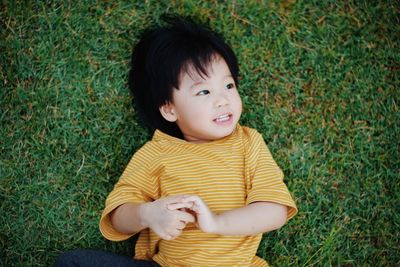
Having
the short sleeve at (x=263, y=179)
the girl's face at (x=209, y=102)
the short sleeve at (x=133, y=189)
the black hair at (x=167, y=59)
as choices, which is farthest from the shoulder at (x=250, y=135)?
the short sleeve at (x=133, y=189)

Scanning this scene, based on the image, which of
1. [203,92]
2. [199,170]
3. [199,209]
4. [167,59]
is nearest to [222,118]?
[203,92]

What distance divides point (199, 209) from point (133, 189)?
1.37 feet

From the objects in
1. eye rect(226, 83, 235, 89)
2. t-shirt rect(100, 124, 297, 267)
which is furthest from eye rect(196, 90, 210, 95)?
t-shirt rect(100, 124, 297, 267)

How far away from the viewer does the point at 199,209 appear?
1.94 metres

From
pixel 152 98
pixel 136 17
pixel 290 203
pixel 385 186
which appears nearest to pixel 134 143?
pixel 152 98

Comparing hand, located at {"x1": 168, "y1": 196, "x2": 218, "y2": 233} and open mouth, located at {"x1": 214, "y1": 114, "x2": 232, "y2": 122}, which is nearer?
hand, located at {"x1": 168, "y1": 196, "x2": 218, "y2": 233}

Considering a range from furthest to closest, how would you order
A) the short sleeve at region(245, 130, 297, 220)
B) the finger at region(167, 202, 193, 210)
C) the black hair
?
1. the black hair
2. the short sleeve at region(245, 130, 297, 220)
3. the finger at region(167, 202, 193, 210)

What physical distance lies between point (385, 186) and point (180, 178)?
104 centimetres

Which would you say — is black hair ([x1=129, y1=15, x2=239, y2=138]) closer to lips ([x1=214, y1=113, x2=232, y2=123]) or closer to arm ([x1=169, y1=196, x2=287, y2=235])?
lips ([x1=214, y1=113, x2=232, y2=123])

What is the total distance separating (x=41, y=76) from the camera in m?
2.59

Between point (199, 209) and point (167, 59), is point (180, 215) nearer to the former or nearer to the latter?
point (199, 209)

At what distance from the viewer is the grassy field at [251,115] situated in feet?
8.32

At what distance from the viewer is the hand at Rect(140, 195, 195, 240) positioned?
196 centimetres

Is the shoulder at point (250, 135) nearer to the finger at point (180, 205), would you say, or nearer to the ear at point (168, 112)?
the ear at point (168, 112)
